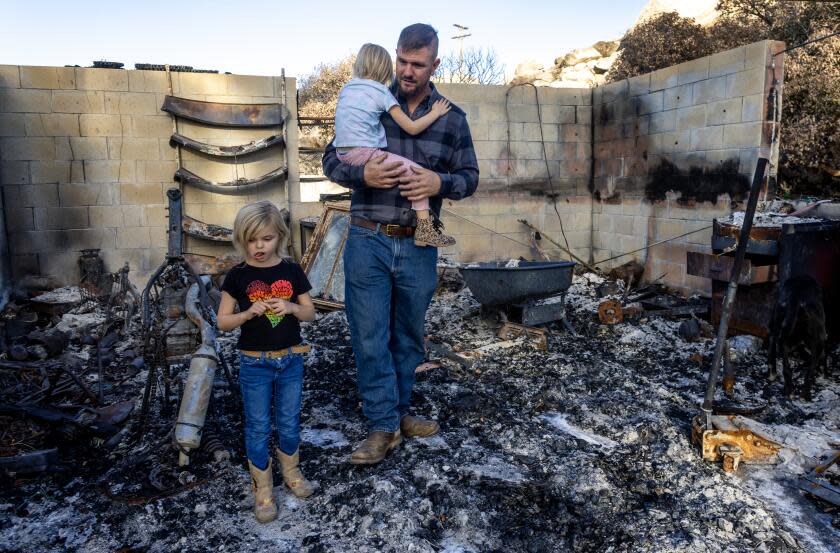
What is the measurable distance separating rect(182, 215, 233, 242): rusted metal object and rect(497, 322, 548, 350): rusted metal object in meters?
3.82

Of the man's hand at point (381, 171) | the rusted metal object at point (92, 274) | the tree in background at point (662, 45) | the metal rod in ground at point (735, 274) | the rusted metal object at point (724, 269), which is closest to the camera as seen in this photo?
the man's hand at point (381, 171)

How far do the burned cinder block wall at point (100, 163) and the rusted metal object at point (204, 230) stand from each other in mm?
199

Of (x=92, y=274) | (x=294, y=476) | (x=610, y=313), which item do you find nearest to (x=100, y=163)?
(x=92, y=274)

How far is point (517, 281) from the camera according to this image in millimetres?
5391

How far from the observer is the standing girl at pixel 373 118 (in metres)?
3.01

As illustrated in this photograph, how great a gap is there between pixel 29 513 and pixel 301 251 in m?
5.33

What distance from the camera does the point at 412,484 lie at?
2.98 metres

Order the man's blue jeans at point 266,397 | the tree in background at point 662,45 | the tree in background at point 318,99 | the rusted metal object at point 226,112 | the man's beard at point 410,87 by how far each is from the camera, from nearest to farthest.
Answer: the man's blue jeans at point 266,397, the man's beard at point 410,87, the rusted metal object at point 226,112, the tree in background at point 662,45, the tree in background at point 318,99

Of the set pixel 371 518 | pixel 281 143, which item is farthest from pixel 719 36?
pixel 371 518

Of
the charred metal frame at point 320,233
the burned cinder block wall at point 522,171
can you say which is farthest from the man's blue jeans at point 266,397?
the burned cinder block wall at point 522,171

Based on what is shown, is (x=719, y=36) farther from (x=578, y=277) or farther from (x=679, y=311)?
(x=679, y=311)

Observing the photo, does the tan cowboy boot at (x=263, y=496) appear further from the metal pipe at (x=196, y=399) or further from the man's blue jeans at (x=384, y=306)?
the man's blue jeans at (x=384, y=306)

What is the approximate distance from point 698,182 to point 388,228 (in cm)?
529

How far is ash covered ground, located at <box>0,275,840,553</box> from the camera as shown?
2.57 m
